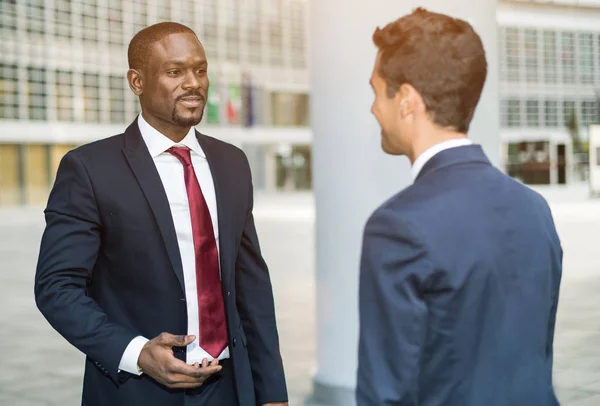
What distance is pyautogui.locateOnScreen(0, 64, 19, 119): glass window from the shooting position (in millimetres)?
49281

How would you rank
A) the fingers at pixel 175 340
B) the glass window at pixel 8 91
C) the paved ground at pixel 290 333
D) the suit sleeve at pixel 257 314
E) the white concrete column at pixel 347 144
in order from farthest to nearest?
the glass window at pixel 8 91, the paved ground at pixel 290 333, the white concrete column at pixel 347 144, the suit sleeve at pixel 257 314, the fingers at pixel 175 340

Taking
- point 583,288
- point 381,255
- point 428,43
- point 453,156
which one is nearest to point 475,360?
point 381,255

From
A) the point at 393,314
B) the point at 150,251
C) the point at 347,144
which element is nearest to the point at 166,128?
the point at 150,251

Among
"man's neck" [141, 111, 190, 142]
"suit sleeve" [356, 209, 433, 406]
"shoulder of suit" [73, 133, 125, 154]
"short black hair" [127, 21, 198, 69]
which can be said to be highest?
"short black hair" [127, 21, 198, 69]

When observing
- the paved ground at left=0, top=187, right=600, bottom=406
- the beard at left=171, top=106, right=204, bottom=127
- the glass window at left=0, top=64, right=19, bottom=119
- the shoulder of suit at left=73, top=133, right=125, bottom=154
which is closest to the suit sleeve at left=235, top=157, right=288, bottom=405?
the beard at left=171, top=106, right=204, bottom=127

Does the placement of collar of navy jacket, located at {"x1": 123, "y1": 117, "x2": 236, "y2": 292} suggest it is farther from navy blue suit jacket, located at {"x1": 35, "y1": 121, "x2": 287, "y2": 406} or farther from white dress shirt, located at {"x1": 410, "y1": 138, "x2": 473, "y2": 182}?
white dress shirt, located at {"x1": 410, "y1": 138, "x2": 473, "y2": 182}

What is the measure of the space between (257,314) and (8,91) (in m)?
49.7

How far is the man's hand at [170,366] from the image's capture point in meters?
2.33

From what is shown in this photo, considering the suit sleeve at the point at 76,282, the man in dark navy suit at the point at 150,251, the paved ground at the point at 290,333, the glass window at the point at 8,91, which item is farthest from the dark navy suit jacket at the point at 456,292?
the glass window at the point at 8,91

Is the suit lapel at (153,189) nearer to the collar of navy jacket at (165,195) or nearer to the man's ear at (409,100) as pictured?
the collar of navy jacket at (165,195)

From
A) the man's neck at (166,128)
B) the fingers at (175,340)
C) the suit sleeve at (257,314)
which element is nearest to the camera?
the fingers at (175,340)

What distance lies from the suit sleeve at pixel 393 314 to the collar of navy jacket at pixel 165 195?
2.97 ft

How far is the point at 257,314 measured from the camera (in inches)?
110

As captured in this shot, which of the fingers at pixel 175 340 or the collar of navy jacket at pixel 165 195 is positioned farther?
the collar of navy jacket at pixel 165 195
